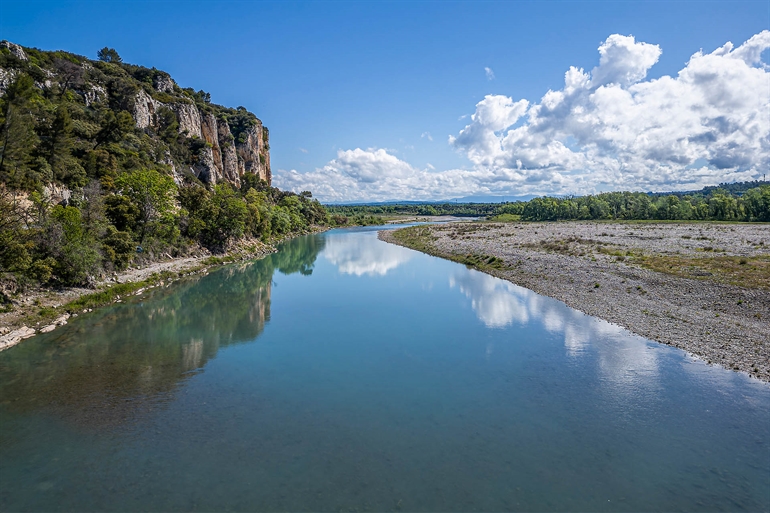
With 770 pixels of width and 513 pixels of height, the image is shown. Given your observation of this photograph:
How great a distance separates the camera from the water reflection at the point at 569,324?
57.3ft

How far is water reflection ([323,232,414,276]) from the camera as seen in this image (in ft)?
163

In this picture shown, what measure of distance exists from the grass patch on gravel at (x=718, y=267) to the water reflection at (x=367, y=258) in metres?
27.0

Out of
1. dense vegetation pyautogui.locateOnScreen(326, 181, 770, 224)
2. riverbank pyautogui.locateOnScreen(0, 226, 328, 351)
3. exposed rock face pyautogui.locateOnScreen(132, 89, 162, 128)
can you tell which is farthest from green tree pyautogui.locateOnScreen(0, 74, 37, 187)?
dense vegetation pyautogui.locateOnScreen(326, 181, 770, 224)

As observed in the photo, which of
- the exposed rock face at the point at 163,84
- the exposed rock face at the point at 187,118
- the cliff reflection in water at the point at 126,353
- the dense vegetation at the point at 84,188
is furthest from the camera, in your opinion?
the exposed rock face at the point at 163,84

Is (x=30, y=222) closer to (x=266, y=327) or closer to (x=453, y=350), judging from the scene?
(x=266, y=327)

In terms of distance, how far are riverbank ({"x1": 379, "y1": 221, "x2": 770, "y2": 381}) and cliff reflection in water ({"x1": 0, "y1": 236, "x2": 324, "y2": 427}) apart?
22.2 metres

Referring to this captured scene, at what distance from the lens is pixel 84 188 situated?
1524 inches

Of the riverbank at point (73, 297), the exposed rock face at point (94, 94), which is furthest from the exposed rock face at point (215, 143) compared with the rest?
the riverbank at point (73, 297)

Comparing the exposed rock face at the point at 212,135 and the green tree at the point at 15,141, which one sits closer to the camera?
the green tree at the point at 15,141

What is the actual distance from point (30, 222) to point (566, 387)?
34.3 m

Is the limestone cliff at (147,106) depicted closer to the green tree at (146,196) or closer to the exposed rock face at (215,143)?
the exposed rock face at (215,143)

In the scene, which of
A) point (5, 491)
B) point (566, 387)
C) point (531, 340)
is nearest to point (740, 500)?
point (566, 387)

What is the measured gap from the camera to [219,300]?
3253 cm

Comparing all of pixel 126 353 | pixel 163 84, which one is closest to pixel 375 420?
pixel 126 353
